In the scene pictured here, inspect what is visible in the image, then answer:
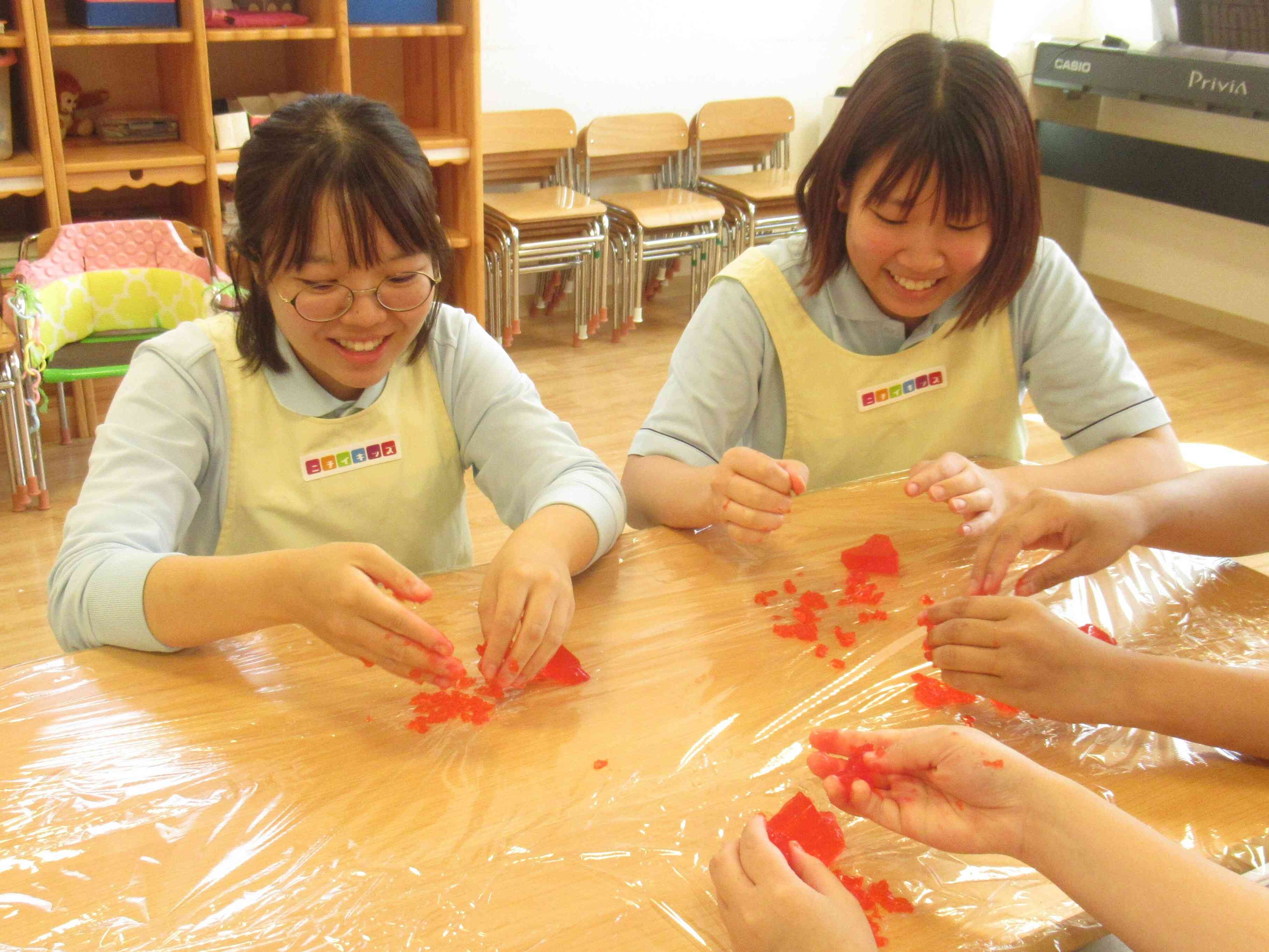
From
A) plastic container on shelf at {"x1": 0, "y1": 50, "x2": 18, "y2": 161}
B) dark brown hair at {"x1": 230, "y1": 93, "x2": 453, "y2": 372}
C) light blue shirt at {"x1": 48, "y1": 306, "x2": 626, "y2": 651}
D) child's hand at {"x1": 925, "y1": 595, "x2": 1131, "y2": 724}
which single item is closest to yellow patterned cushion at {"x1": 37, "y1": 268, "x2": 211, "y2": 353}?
plastic container on shelf at {"x1": 0, "y1": 50, "x2": 18, "y2": 161}

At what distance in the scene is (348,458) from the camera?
1499mm

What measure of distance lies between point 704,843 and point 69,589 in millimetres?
709

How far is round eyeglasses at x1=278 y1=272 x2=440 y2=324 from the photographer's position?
1.31m

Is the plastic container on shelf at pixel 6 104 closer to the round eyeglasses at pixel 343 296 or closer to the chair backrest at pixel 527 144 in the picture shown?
the chair backrest at pixel 527 144

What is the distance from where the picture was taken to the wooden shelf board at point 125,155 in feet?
11.8

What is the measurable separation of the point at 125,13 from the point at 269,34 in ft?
1.38

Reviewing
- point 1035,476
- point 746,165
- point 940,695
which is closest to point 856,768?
point 940,695

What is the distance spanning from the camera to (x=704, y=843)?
926 millimetres

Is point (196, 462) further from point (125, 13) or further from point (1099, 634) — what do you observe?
point (125, 13)

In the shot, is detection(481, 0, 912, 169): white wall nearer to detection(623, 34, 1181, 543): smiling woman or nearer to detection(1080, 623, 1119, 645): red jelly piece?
detection(623, 34, 1181, 543): smiling woman

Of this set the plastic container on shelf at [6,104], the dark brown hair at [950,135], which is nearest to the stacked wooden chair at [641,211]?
the plastic container on shelf at [6,104]

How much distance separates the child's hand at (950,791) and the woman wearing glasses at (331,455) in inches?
13.4

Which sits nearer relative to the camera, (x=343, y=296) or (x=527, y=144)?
(x=343, y=296)

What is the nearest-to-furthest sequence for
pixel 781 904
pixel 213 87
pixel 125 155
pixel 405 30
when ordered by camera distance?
pixel 781 904 < pixel 125 155 < pixel 405 30 < pixel 213 87
